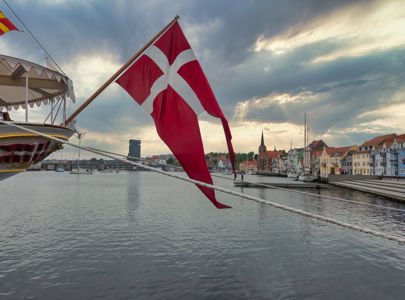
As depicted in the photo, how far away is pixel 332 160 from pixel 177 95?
137569 mm

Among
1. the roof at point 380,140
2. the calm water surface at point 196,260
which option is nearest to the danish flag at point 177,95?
the calm water surface at point 196,260

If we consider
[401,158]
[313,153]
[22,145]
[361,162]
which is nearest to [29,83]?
[22,145]

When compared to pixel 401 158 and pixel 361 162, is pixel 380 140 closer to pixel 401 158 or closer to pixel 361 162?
pixel 361 162

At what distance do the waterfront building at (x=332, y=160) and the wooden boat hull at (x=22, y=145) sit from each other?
131 metres

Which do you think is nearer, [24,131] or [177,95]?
[177,95]

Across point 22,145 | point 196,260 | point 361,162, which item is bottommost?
point 196,260

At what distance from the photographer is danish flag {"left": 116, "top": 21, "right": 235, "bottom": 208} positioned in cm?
679

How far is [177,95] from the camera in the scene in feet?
24.2

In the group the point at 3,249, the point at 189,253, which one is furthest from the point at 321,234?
the point at 3,249

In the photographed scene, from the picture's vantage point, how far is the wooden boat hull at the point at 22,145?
922 cm

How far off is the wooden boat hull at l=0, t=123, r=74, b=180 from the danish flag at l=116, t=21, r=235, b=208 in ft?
13.3

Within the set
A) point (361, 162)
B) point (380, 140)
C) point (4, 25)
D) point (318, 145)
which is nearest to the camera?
point (4, 25)

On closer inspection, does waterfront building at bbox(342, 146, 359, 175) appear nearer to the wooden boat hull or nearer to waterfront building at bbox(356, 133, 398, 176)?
waterfront building at bbox(356, 133, 398, 176)

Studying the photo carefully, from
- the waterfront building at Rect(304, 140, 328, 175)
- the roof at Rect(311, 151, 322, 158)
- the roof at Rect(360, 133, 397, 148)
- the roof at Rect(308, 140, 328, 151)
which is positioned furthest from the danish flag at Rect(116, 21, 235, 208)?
the roof at Rect(308, 140, 328, 151)
